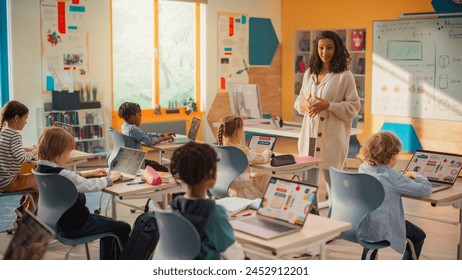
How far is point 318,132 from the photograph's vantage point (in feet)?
19.4

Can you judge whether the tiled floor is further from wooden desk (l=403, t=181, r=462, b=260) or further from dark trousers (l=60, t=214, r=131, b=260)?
wooden desk (l=403, t=181, r=462, b=260)

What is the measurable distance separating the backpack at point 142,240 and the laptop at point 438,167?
1.86 metres

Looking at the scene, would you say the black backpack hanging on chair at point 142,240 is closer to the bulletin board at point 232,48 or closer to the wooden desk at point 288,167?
the wooden desk at point 288,167

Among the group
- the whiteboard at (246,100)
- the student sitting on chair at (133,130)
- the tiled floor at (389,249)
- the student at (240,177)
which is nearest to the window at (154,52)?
the whiteboard at (246,100)

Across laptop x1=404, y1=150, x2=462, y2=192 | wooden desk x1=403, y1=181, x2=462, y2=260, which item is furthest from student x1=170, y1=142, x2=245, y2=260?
laptop x1=404, y1=150, x2=462, y2=192

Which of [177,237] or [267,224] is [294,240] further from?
[177,237]

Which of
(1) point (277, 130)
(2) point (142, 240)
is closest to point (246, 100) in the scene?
(1) point (277, 130)

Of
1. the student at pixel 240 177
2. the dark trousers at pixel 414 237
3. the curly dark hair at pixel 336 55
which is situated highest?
the curly dark hair at pixel 336 55

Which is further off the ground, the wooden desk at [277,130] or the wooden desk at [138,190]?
the wooden desk at [277,130]

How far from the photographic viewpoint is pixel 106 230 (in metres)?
4.51

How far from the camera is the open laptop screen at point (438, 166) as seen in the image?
4789 millimetres

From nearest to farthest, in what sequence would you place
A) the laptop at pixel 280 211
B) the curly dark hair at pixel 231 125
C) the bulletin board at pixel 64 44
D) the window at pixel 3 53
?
the laptop at pixel 280 211 → the curly dark hair at pixel 231 125 → the window at pixel 3 53 → the bulletin board at pixel 64 44

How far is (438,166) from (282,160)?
4.40 feet
